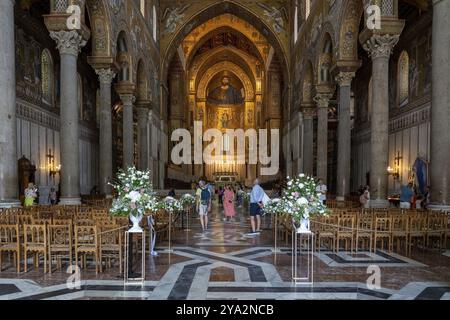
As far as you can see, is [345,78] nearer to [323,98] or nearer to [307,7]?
[323,98]

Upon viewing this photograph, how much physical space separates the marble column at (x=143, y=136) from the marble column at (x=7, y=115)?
1548 centimetres

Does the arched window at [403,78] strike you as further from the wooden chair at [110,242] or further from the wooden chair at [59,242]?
the wooden chair at [59,242]

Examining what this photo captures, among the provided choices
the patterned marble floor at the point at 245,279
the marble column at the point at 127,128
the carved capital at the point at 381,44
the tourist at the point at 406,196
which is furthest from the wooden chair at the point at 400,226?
the marble column at the point at 127,128

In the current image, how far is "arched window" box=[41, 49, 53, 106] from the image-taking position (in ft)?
69.6

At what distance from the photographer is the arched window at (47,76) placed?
21203mm

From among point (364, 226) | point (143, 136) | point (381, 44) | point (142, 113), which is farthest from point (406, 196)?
point (142, 113)

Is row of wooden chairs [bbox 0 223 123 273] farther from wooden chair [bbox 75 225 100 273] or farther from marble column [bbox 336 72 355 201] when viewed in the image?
marble column [bbox 336 72 355 201]

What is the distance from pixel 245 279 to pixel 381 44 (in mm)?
10621

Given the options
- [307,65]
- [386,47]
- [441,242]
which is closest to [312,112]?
[307,65]

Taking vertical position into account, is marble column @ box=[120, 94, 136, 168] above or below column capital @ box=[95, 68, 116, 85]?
below

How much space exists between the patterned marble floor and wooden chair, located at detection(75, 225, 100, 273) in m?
0.32

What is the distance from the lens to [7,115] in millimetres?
10852

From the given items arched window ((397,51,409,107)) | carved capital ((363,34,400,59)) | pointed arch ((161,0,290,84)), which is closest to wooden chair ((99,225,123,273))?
carved capital ((363,34,400,59))
